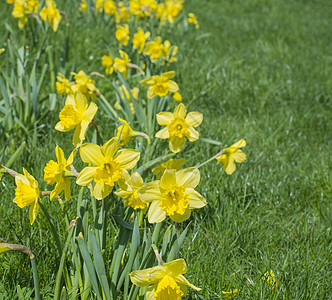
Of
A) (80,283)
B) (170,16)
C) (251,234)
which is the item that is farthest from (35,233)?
(170,16)

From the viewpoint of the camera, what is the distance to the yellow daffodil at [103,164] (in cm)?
122

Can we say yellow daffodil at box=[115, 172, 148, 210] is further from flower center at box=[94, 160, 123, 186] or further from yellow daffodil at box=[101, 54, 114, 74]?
yellow daffodil at box=[101, 54, 114, 74]

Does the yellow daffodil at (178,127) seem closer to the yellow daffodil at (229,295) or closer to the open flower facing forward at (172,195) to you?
the open flower facing forward at (172,195)

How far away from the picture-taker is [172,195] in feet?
4.12

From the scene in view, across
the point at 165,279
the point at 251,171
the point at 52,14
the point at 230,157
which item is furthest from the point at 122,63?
the point at 165,279

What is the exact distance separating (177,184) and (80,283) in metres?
0.52

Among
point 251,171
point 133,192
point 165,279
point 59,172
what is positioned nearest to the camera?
point 165,279

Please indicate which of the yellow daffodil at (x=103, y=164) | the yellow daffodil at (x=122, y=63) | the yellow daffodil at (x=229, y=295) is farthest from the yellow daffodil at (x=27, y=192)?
the yellow daffodil at (x=122, y=63)

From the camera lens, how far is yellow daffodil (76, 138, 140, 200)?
3.99ft

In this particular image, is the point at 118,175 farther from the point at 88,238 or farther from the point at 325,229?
the point at 325,229

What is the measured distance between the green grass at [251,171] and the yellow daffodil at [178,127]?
50 centimetres

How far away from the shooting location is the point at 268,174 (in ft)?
8.64

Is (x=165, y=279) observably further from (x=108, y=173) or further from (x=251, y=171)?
(x=251, y=171)

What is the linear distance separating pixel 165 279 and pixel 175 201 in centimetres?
25
